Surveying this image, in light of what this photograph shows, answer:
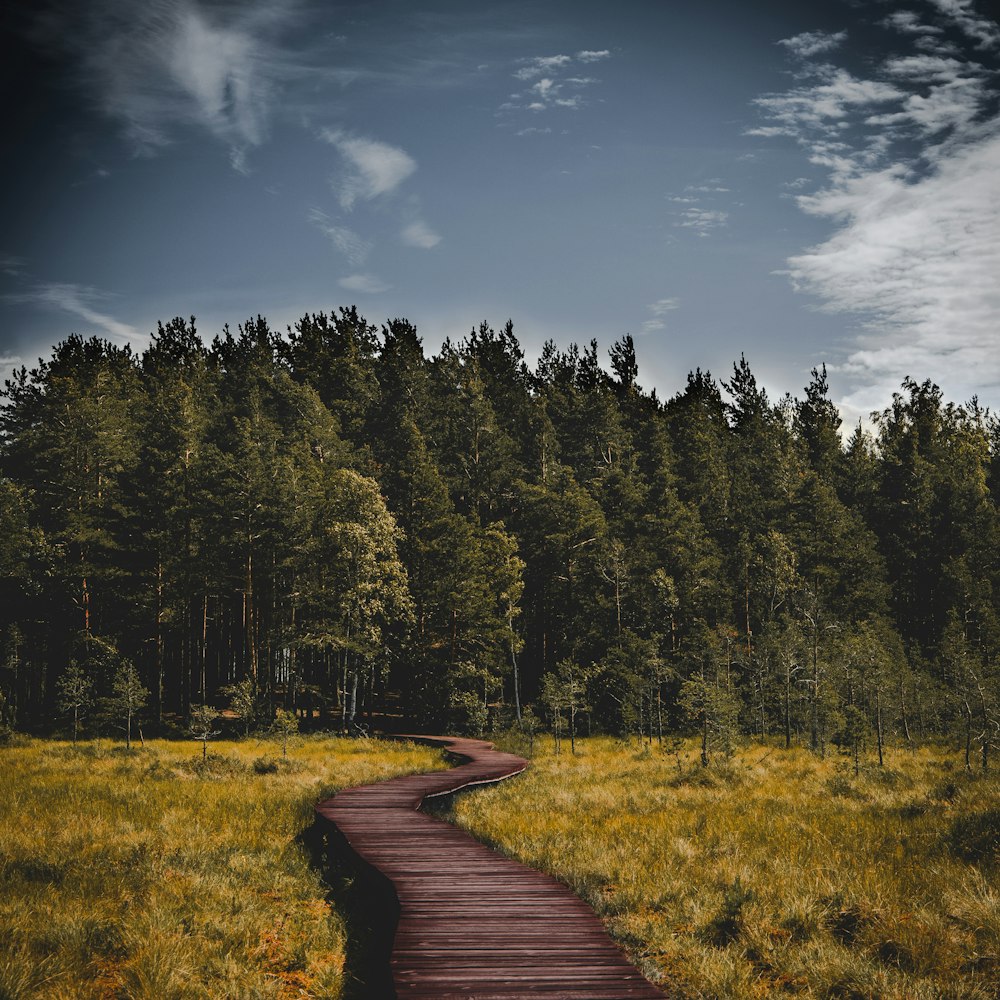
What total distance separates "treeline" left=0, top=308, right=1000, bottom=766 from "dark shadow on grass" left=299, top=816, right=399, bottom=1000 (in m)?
19.4

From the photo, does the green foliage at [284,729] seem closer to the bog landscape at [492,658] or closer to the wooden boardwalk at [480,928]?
the bog landscape at [492,658]

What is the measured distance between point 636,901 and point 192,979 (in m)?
5.68

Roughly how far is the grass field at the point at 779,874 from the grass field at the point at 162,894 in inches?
152

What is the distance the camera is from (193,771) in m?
23.2

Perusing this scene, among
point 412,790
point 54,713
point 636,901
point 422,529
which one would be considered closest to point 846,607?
point 422,529

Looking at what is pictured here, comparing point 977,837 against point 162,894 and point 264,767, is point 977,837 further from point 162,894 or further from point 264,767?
point 264,767

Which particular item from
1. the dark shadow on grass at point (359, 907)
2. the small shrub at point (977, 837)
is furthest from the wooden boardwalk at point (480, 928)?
the small shrub at point (977, 837)

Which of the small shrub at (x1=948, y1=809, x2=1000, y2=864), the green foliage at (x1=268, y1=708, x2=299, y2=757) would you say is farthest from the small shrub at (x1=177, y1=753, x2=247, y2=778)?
the small shrub at (x1=948, y1=809, x2=1000, y2=864)

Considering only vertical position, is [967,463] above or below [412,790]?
above

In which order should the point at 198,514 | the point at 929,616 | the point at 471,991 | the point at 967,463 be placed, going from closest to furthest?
1. the point at 471,991
2. the point at 198,514
3. the point at 929,616
4. the point at 967,463

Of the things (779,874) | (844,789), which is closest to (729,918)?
(779,874)

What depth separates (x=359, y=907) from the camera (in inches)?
426

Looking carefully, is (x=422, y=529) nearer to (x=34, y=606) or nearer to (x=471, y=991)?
(x=34, y=606)

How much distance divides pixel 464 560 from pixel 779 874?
32.6 meters
